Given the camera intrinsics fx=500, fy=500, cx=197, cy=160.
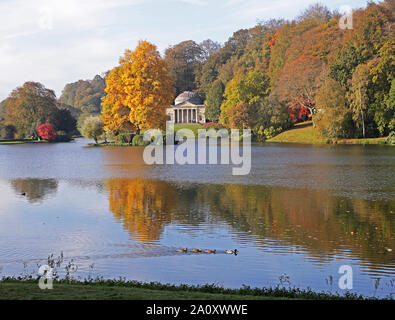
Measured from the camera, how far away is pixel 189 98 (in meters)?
105

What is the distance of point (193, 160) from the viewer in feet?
119

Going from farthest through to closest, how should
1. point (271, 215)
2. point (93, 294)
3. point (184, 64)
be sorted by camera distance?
point (184, 64) → point (271, 215) → point (93, 294)

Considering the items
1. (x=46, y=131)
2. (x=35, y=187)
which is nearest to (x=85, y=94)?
(x=46, y=131)

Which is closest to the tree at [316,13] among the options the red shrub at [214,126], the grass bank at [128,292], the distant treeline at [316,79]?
the distant treeline at [316,79]

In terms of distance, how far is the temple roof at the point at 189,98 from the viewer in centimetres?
10481

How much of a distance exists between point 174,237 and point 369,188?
11226mm

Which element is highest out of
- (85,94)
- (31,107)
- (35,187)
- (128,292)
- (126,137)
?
(85,94)

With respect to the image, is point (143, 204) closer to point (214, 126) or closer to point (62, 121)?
point (214, 126)

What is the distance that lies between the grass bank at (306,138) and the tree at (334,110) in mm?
1435

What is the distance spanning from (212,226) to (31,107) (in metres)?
76.0

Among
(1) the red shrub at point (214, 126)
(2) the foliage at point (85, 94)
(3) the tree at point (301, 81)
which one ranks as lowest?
(1) the red shrub at point (214, 126)

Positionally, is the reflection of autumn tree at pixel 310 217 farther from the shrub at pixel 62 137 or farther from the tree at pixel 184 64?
the tree at pixel 184 64

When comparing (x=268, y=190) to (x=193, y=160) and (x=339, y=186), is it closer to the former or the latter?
(x=339, y=186)

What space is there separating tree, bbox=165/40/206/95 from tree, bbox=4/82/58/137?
33375 millimetres
